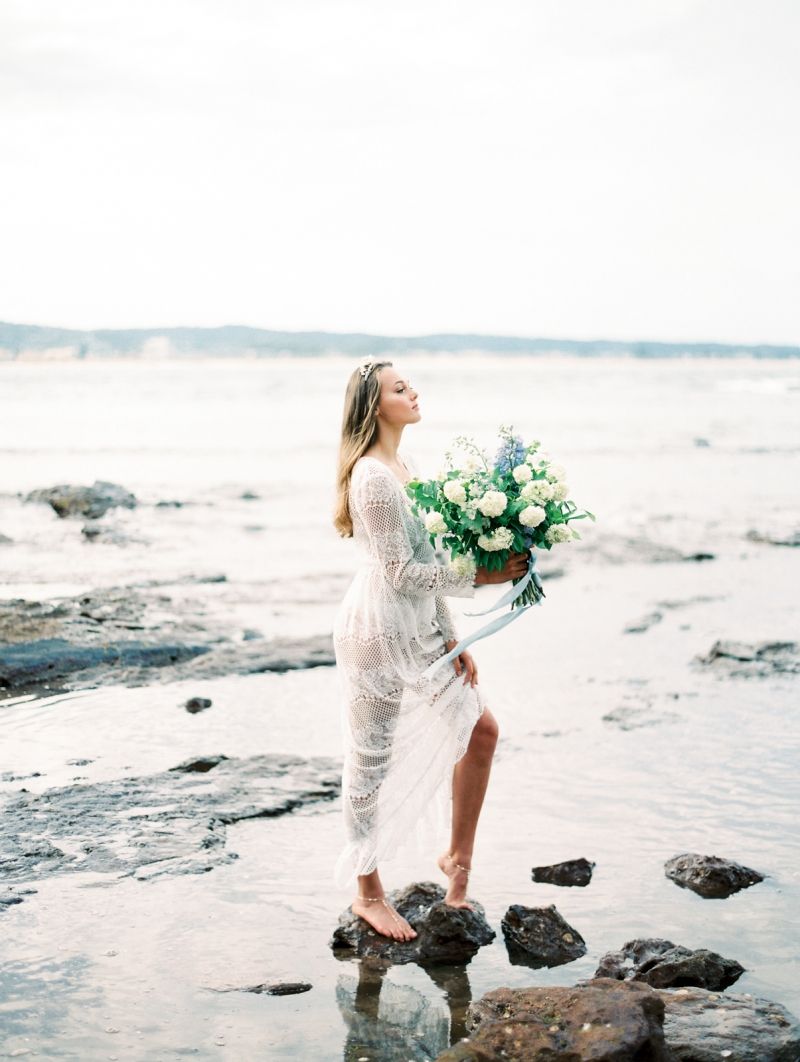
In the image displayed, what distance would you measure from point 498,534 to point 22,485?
23464 millimetres

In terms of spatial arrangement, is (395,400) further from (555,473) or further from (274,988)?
(274,988)

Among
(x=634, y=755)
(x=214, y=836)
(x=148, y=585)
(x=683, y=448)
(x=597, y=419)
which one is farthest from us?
(x=597, y=419)

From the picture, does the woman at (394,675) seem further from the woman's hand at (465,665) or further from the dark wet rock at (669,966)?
the dark wet rock at (669,966)

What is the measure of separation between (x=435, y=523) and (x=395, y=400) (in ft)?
1.82

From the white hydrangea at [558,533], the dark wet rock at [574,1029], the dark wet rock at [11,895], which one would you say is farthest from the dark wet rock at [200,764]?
the dark wet rock at [574,1029]

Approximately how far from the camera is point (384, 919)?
5133 mm

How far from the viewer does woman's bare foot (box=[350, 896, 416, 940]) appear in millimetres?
5086

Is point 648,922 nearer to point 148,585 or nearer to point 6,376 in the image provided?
point 148,585

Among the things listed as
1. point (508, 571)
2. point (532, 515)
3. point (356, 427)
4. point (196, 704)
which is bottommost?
point (196, 704)

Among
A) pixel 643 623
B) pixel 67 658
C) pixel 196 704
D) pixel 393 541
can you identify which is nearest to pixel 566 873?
pixel 393 541

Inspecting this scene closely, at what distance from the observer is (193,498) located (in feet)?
80.0

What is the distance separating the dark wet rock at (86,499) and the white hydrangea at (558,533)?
16.1m

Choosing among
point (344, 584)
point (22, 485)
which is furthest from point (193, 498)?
point (344, 584)

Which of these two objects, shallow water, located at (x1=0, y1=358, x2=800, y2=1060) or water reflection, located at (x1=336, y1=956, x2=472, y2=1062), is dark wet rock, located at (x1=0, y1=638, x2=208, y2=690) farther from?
water reflection, located at (x1=336, y1=956, x2=472, y2=1062)
